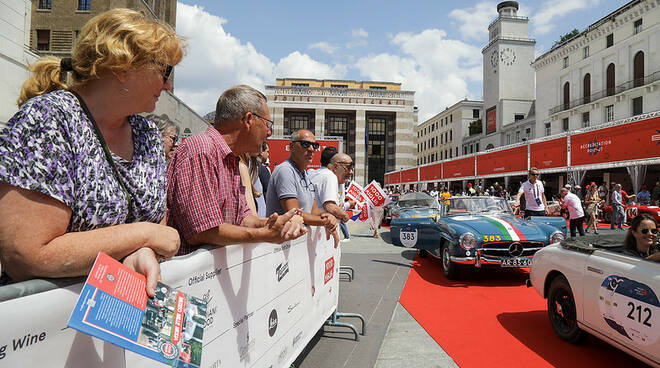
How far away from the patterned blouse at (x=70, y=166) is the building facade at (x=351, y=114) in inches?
2288

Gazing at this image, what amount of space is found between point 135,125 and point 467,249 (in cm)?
547

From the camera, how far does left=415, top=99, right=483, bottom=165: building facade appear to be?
2857 inches

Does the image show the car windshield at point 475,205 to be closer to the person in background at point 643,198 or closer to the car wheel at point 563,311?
the car wheel at point 563,311

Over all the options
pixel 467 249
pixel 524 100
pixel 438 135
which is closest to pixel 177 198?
pixel 467 249

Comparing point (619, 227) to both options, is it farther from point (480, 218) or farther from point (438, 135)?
point (438, 135)

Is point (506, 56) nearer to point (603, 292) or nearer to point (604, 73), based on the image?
point (604, 73)

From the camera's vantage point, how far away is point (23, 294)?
37.2 inches

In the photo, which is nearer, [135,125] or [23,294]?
[23,294]

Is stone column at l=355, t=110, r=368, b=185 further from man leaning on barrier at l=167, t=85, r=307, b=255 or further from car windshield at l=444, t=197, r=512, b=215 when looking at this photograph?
man leaning on barrier at l=167, t=85, r=307, b=255

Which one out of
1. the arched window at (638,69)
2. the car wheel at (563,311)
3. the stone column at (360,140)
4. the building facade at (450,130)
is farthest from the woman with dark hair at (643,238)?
the building facade at (450,130)

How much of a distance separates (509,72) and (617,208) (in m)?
49.2

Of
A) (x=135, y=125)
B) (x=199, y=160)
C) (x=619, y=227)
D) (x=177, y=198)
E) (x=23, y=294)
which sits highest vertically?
(x=135, y=125)

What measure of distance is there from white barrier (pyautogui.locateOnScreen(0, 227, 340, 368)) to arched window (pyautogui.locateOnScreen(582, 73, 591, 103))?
46.7 m

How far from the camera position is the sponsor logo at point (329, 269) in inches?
144
